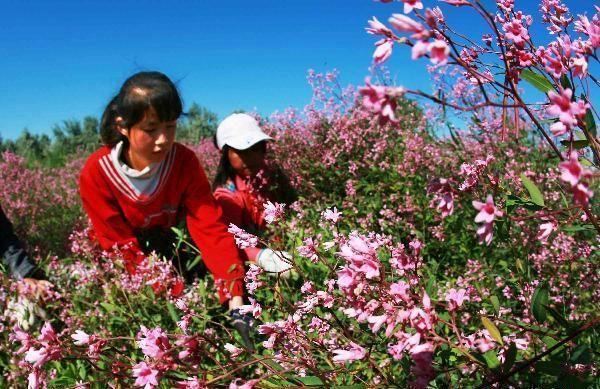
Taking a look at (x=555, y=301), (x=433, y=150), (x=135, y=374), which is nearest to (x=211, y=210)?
(x=433, y=150)

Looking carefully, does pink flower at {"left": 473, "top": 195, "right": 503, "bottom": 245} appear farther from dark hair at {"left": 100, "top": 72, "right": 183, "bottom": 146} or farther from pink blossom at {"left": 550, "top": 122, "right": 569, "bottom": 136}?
dark hair at {"left": 100, "top": 72, "right": 183, "bottom": 146}

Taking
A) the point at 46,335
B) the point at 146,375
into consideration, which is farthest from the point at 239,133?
the point at 146,375

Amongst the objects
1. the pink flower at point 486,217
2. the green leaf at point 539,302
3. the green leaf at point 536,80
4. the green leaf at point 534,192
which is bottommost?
the green leaf at point 539,302

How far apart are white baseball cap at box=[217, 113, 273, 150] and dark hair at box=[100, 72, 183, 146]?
900 mm

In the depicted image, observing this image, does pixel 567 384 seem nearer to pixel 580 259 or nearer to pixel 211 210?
pixel 580 259

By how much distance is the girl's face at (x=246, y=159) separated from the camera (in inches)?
167

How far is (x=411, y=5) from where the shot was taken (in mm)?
795

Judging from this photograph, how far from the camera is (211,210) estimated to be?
3414mm

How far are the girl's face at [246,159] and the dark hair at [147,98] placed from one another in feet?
3.45

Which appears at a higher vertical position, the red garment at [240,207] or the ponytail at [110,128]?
the ponytail at [110,128]

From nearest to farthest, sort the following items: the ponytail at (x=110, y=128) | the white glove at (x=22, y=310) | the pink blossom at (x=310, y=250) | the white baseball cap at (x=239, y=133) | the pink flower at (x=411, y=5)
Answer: the pink flower at (x=411, y=5) → the pink blossom at (x=310, y=250) → the white glove at (x=22, y=310) → the ponytail at (x=110, y=128) → the white baseball cap at (x=239, y=133)

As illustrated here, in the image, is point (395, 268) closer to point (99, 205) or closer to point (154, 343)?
point (154, 343)

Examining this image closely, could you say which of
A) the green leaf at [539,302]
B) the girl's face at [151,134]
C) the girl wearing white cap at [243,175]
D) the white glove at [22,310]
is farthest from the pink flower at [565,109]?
the girl wearing white cap at [243,175]

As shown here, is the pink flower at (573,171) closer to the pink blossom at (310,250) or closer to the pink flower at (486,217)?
the pink flower at (486,217)
